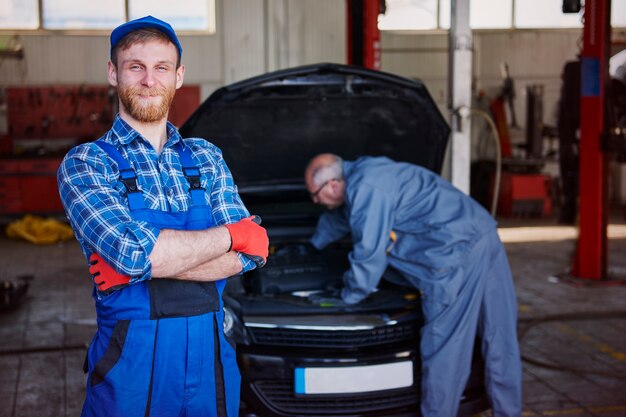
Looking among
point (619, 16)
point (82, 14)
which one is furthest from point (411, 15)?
point (82, 14)

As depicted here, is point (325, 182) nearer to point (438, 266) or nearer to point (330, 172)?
point (330, 172)

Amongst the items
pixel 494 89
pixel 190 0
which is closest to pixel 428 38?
pixel 494 89

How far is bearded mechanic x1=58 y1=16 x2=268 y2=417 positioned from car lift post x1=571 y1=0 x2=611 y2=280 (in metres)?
5.13

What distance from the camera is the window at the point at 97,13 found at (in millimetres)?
11438

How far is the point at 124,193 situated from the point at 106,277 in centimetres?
22

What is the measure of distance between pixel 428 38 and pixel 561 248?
17.9ft

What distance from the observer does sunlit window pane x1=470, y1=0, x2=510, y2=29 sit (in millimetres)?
12914

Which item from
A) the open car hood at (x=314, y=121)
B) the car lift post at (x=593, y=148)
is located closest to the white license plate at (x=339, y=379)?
the open car hood at (x=314, y=121)

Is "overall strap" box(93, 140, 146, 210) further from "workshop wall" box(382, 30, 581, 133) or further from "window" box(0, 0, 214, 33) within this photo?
"workshop wall" box(382, 30, 581, 133)

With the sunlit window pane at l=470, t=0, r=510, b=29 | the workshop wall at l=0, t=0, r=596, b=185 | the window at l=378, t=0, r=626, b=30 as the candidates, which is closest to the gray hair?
the workshop wall at l=0, t=0, r=596, b=185

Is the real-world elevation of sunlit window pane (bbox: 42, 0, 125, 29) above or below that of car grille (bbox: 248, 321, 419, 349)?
above

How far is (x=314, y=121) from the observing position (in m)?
3.73

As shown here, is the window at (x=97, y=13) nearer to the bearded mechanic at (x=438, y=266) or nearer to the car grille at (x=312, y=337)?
the bearded mechanic at (x=438, y=266)

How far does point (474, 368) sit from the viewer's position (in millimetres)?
3188
